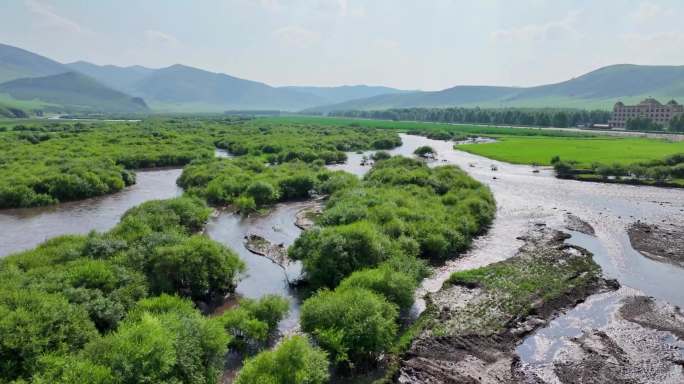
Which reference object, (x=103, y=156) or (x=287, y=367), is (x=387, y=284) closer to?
(x=287, y=367)

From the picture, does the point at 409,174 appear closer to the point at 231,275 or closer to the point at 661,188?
the point at 231,275

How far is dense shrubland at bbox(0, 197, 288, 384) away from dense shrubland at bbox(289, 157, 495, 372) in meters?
4.91

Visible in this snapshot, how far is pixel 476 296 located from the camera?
3347 centimetres

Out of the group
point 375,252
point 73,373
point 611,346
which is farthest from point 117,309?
point 611,346

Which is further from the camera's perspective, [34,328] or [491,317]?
[491,317]

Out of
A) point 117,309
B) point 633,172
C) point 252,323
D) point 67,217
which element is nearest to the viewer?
point 117,309

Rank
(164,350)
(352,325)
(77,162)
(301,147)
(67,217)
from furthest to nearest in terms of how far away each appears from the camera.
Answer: (301,147)
(77,162)
(67,217)
(352,325)
(164,350)

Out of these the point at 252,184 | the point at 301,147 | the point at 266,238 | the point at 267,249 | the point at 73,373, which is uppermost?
the point at 301,147

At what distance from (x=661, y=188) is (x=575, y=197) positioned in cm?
1927

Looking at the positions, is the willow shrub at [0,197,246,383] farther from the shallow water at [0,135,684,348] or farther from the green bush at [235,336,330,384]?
the shallow water at [0,135,684,348]

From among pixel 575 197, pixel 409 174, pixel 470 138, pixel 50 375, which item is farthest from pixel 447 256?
pixel 470 138

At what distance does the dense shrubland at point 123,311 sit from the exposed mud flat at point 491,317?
9.63m

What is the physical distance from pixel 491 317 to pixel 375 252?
31.3ft

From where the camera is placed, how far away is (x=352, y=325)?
24.3 m
